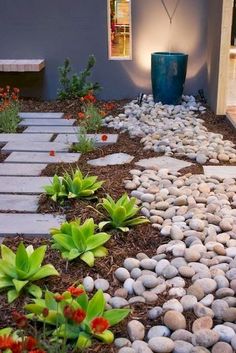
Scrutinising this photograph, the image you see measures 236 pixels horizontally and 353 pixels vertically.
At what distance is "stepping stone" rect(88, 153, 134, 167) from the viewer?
392 cm

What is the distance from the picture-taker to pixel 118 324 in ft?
6.26

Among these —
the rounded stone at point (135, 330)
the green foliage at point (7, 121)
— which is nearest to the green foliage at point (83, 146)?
the green foliage at point (7, 121)

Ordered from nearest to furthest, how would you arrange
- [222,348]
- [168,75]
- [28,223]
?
[222,348] < [28,223] < [168,75]

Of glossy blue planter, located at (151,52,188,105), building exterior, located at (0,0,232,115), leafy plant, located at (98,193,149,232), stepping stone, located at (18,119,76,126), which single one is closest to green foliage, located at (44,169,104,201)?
leafy plant, located at (98,193,149,232)

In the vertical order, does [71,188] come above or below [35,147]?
above

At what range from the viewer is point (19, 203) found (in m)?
3.09

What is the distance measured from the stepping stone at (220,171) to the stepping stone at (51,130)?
1641 millimetres

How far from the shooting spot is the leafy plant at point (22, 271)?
6.72 ft

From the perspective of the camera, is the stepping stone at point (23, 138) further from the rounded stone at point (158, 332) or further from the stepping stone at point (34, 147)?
the rounded stone at point (158, 332)

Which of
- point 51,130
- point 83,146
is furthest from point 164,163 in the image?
point 51,130

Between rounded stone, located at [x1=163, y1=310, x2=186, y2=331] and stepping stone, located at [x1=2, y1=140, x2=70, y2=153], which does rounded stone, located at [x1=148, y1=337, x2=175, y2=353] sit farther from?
stepping stone, located at [x1=2, y1=140, x2=70, y2=153]

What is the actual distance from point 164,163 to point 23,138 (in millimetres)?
1526

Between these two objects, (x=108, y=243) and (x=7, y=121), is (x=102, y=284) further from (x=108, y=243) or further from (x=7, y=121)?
(x=7, y=121)

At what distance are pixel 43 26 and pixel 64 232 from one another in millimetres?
4636
